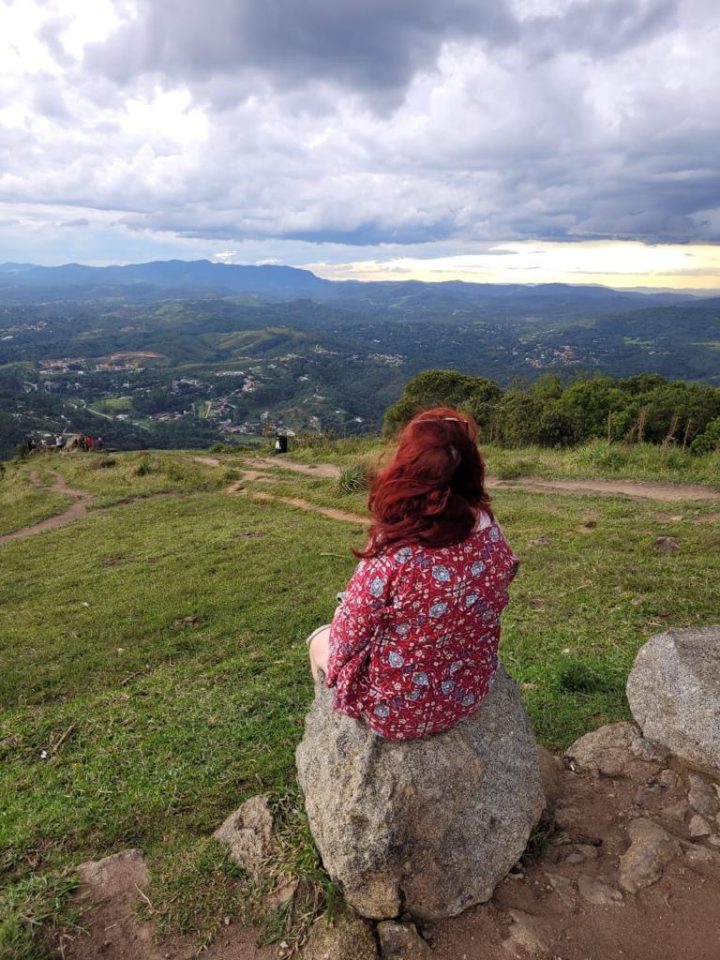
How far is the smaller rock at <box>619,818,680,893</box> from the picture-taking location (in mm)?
3279

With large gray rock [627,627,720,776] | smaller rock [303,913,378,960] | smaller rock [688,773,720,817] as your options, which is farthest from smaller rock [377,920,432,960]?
large gray rock [627,627,720,776]

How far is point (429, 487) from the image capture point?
A: 284 cm

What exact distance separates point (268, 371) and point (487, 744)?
154 m

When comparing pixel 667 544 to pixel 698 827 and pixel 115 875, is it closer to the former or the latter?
pixel 698 827

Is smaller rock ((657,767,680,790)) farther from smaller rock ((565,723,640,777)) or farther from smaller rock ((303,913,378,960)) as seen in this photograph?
smaller rock ((303,913,378,960))

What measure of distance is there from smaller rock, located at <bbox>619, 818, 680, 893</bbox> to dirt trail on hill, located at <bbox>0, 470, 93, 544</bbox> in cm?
1616

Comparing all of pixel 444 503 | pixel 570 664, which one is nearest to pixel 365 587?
pixel 444 503

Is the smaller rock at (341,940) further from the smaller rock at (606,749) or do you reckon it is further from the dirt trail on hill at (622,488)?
the dirt trail on hill at (622,488)

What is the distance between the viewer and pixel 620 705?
539cm

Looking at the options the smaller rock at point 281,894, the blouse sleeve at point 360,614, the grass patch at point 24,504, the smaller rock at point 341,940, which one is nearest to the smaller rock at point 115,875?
the smaller rock at point 281,894

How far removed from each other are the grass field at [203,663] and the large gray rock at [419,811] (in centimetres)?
39

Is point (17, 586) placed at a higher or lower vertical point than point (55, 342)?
higher

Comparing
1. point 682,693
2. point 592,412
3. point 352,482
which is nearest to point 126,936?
point 682,693

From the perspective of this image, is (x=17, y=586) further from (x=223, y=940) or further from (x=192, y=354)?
(x=192, y=354)
